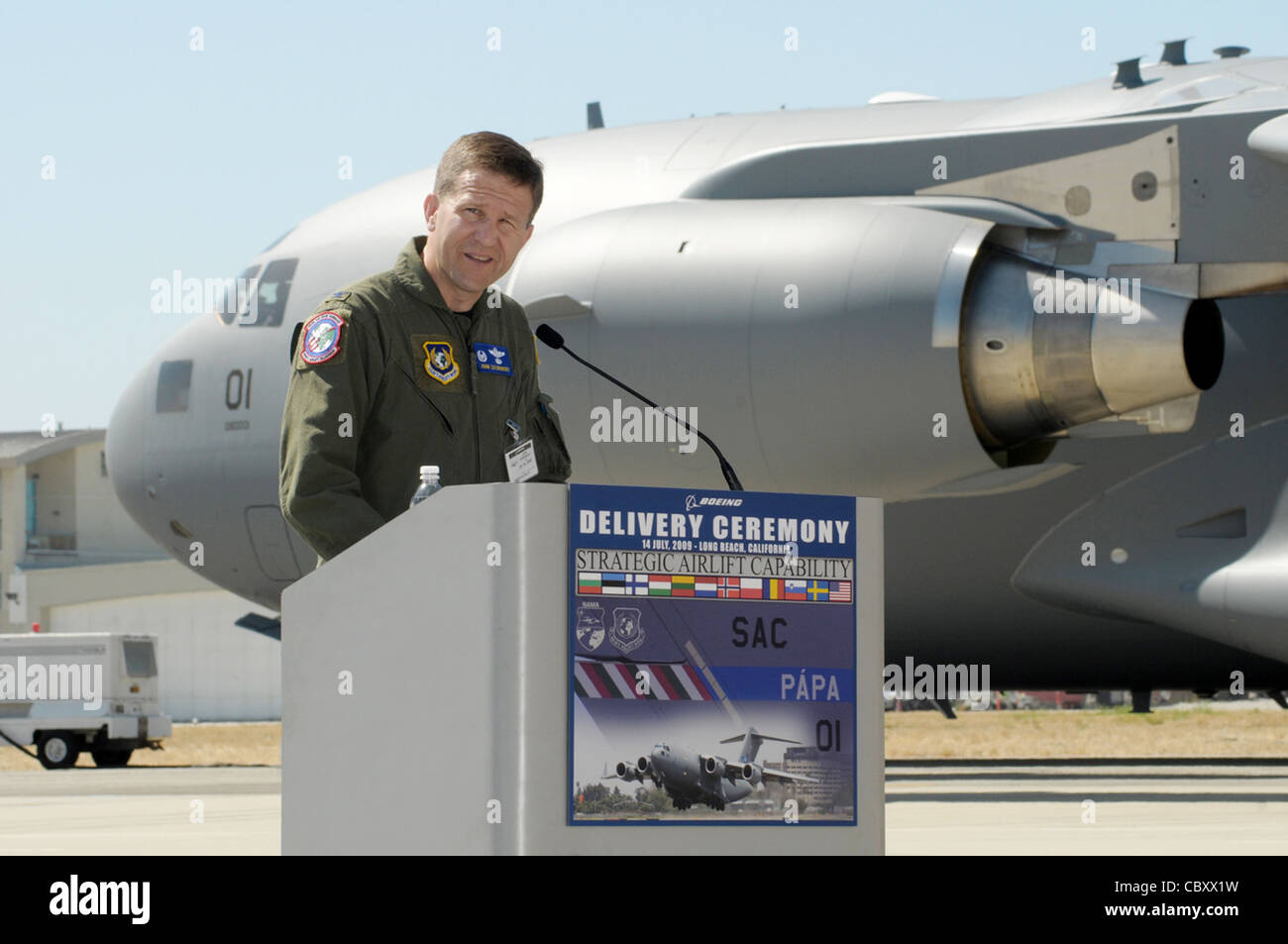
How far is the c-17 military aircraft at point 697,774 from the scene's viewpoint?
3.89 meters

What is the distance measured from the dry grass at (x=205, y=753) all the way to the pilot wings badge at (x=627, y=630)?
749 inches

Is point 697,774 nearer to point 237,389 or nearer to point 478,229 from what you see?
point 478,229

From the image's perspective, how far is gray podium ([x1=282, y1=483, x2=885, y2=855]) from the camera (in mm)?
3783

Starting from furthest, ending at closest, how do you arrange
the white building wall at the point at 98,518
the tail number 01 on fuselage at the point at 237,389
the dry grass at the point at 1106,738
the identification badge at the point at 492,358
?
the white building wall at the point at 98,518
the dry grass at the point at 1106,738
the tail number 01 on fuselage at the point at 237,389
the identification badge at the point at 492,358

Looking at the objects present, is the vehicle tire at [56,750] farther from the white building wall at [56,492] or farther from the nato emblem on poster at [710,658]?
the white building wall at [56,492]

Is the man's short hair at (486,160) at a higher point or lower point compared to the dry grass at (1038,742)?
higher

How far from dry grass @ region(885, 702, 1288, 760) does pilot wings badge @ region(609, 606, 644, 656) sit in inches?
804

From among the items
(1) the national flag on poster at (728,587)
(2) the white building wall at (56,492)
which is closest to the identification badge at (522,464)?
(1) the national flag on poster at (728,587)

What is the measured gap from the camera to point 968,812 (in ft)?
37.8

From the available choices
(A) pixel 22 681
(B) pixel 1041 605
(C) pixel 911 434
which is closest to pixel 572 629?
(C) pixel 911 434

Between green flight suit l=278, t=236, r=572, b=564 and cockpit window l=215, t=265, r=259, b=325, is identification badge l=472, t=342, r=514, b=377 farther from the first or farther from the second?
cockpit window l=215, t=265, r=259, b=325

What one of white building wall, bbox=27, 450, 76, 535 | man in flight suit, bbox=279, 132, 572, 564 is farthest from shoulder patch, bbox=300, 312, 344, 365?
white building wall, bbox=27, 450, 76, 535

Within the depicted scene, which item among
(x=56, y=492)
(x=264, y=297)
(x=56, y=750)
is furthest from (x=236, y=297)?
(x=56, y=492)

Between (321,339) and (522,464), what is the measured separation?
665mm
